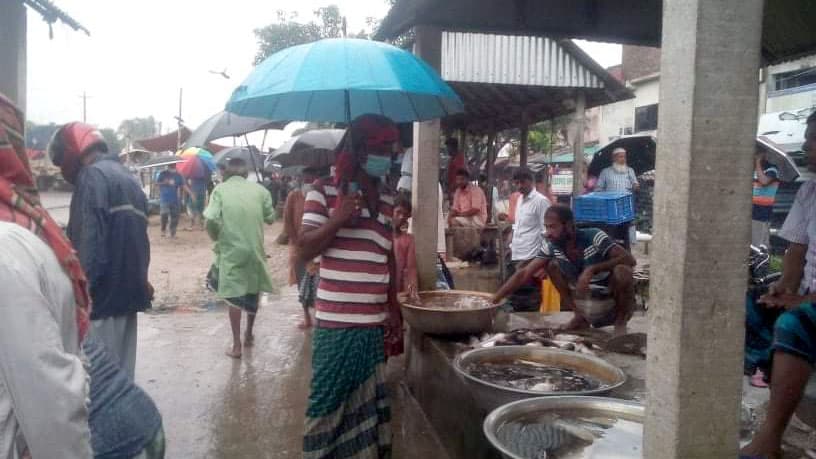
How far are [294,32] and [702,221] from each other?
25364mm

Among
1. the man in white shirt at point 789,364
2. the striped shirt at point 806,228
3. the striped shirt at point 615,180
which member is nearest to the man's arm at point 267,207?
the striped shirt at point 806,228

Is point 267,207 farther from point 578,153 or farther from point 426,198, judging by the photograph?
point 578,153

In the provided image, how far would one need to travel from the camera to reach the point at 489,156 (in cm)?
1702

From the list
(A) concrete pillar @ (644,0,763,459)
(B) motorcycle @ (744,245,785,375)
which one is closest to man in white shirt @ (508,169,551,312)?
(B) motorcycle @ (744,245,785,375)

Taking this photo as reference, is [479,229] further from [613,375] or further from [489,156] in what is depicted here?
[489,156]

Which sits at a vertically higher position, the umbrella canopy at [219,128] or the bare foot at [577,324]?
the umbrella canopy at [219,128]

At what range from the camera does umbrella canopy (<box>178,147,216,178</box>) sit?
17.2m

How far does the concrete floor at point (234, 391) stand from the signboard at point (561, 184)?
11.5 meters

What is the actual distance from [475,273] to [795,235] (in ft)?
17.8

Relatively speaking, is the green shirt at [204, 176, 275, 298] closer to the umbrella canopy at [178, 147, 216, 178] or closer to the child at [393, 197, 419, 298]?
the child at [393, 197, 419, 298]

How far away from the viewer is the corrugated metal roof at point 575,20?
4.96 meters

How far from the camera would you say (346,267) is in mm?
3273

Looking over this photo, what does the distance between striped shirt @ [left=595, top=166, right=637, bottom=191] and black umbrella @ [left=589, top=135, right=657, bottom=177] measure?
21.6 inches

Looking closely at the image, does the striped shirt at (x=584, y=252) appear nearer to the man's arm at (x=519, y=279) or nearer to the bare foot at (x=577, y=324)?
the man's arm at (x=519, y=279)
